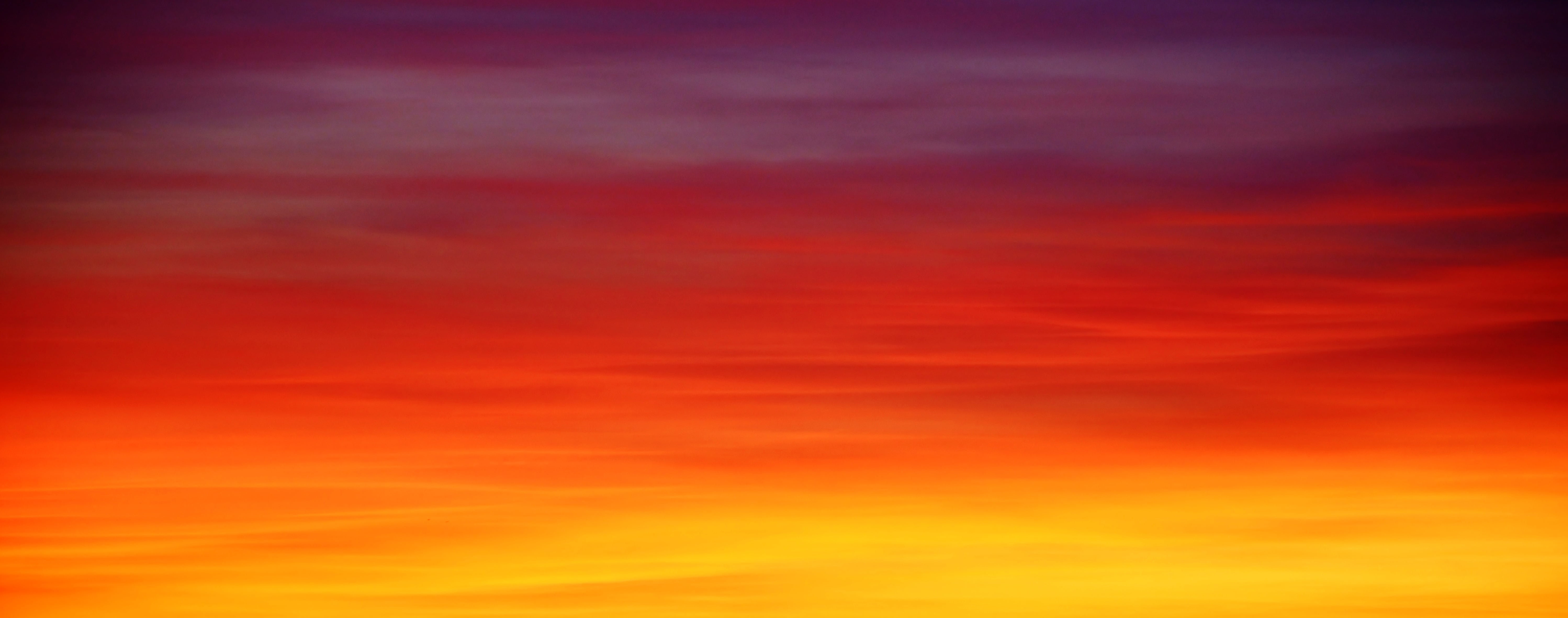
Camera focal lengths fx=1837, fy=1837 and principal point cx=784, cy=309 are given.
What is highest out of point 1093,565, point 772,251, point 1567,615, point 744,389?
point 772,251

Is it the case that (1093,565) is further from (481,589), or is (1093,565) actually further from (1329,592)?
(481,589)

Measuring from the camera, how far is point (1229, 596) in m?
3.19

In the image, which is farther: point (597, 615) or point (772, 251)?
point (772, 251)

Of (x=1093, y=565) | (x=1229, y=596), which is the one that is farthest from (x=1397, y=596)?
(x=1093, y=565)

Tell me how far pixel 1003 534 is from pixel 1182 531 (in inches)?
12.5

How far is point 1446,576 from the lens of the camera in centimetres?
321

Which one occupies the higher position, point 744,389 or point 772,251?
point 772,251

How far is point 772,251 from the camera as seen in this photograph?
340cm

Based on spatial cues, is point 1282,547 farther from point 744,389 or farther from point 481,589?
point 481,589

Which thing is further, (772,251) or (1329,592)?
(772,251)

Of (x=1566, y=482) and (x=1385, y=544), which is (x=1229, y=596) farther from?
(x=1566, y=482)

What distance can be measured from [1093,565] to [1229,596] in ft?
0.78

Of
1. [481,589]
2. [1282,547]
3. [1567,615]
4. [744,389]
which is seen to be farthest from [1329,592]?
[481,589]

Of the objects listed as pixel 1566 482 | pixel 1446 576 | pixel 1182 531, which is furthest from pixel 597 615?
pixel 1566 482
